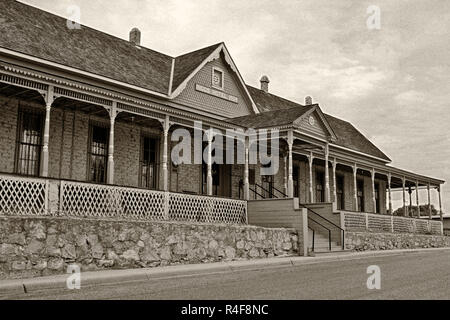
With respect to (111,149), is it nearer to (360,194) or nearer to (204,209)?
(204,209)

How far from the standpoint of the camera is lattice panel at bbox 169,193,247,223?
1628cm

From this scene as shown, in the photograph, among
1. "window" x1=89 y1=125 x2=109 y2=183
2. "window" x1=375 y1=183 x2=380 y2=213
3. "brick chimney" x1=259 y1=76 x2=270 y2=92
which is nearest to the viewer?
"window" x1=89 y1=125 x2=109 y2=183

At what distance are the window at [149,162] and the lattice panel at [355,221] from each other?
28.8ft

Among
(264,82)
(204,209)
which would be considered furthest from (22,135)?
(264,82)

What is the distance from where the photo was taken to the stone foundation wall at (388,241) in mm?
21812

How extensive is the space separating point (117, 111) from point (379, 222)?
15.8 meters

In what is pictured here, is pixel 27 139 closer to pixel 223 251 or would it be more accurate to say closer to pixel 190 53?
pixel 223 251

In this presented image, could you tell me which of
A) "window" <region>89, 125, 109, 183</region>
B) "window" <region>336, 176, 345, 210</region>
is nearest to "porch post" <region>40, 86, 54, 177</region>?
"window" <region>89, 125, 109, 183</region>

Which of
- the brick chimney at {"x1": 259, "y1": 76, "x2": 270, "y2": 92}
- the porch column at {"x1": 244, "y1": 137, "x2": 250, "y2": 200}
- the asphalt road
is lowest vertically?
the asphalt road

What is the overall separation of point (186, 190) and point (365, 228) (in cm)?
907

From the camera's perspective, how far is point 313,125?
835 inches

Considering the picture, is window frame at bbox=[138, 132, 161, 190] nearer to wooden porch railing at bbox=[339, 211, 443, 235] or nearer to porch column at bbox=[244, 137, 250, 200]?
porch column at bbox=[244, 137, 250, 200]

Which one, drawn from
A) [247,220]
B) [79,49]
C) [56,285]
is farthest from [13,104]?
[247,220]

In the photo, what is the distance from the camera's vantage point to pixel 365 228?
2356 centimetres
